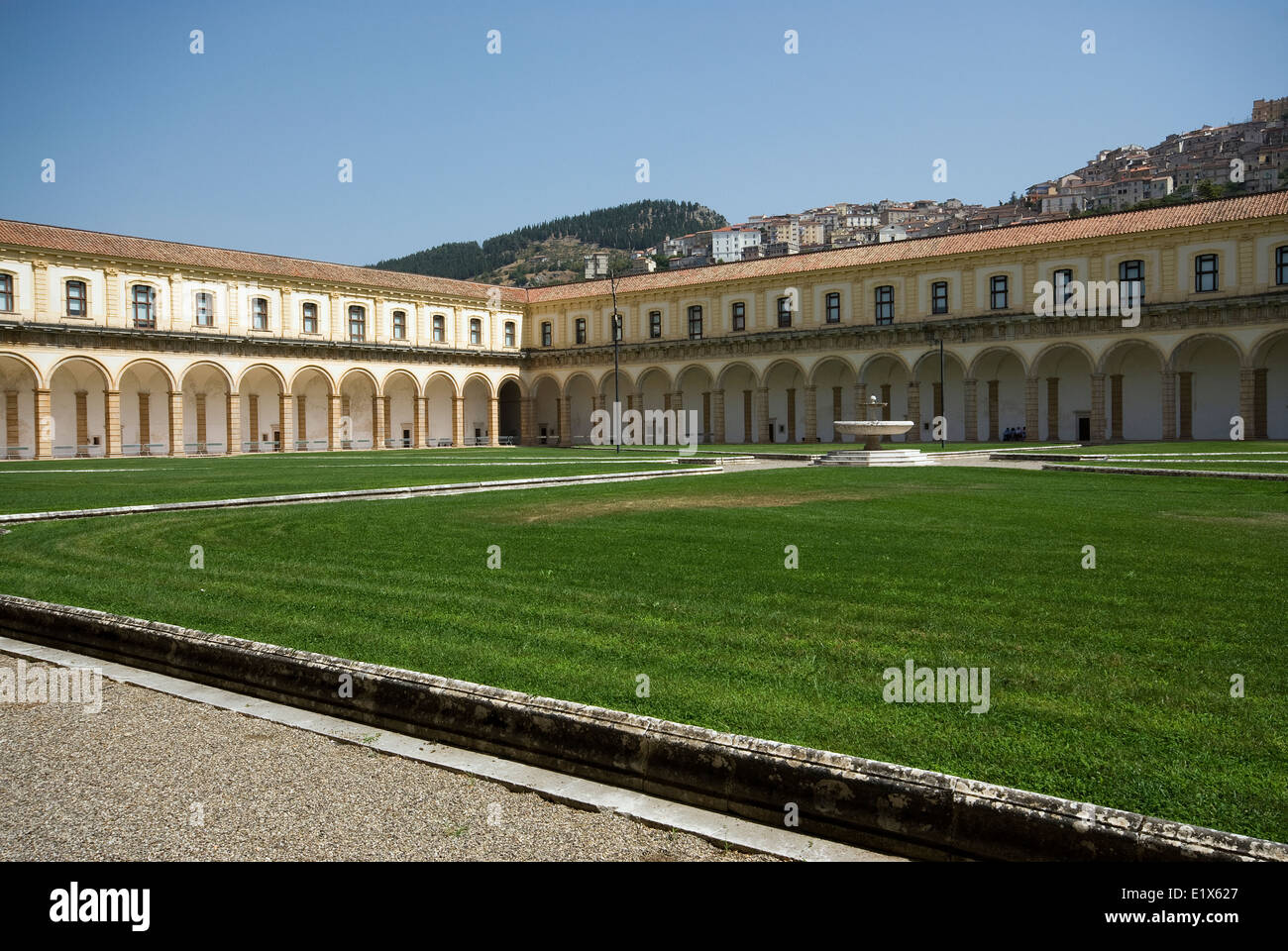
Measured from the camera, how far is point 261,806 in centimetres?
409

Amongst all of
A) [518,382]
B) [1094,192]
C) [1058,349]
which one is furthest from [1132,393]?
[1094,192]

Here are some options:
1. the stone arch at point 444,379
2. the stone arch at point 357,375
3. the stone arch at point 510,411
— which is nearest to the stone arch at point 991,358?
the stone arch at point 510,411

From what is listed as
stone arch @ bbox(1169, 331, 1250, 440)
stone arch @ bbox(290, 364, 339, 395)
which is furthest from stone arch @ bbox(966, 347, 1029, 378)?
stone arch @ bbox(290, 364, 339, 395)

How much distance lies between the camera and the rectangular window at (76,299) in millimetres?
42000

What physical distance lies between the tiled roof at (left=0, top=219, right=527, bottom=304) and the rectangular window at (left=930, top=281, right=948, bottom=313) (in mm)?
26991

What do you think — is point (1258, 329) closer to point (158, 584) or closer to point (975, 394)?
point (975, 394)

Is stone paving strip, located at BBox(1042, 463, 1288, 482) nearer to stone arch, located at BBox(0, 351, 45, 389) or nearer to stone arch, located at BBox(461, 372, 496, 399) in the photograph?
Answer: stone arch, located at BBox(0, 351, 45, 389)

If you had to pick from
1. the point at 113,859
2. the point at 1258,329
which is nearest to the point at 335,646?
the point at 113,859

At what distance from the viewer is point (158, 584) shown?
8508 mm

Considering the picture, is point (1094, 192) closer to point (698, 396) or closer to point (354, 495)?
point (698, 396)

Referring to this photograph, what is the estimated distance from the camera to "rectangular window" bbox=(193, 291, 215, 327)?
46250 mm

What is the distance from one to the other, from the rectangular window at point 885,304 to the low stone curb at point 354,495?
28.4m

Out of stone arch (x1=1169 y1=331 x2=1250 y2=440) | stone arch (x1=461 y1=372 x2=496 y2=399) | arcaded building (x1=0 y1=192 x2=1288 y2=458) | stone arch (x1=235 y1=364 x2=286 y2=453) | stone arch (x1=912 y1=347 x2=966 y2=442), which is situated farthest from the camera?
stone arch (x1=461 y1=372 x2=496 y2=399)

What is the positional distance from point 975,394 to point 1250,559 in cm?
4000
